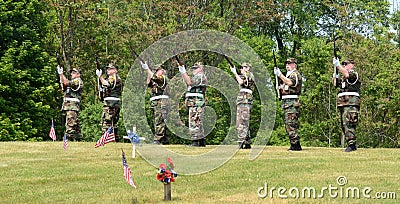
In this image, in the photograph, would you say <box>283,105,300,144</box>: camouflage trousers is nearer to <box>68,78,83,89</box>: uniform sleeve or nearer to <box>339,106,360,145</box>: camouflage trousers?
<box>339,106,360,145</box>: camouflage trousers

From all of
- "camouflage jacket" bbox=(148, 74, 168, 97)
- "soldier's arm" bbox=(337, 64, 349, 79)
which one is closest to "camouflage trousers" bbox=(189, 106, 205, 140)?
"camouflage jacket" bbox=(148, 74, 168, 97)

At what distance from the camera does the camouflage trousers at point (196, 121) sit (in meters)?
21.6

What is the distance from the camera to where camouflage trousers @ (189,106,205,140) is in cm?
2156

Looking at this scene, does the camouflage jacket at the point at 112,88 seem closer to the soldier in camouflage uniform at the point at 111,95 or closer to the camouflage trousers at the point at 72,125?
the soldier in camouflage uniform at the point at 111,95

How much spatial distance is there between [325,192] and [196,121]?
8.74 m

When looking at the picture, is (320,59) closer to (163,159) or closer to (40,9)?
(40,9)

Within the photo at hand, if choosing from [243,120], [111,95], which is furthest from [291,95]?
[111,95]

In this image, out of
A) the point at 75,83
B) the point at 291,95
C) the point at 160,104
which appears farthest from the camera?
the point at 75,83

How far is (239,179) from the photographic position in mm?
14945

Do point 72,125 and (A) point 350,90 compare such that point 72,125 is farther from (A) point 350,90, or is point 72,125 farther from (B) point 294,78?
(A) point 350,90

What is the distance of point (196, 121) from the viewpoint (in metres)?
21.6

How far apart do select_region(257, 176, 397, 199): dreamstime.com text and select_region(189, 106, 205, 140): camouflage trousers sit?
25.8 feet

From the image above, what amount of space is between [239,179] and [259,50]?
3214cm

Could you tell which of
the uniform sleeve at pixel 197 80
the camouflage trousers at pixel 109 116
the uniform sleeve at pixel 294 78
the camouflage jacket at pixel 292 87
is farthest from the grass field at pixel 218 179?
the camouflage trousers at pixel 109 116
